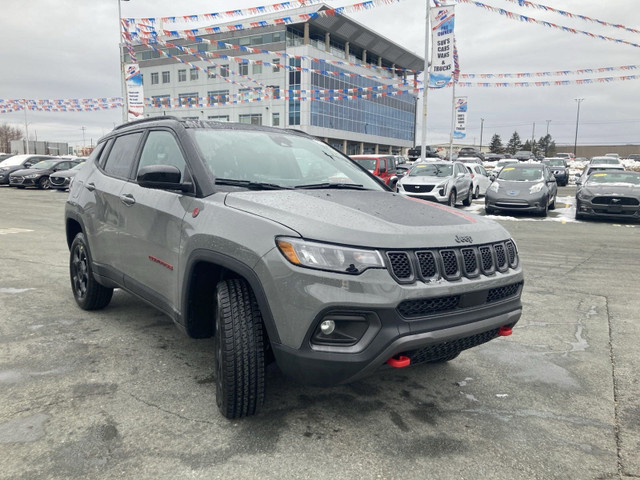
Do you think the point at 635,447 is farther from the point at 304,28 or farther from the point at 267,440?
the point at 304,28

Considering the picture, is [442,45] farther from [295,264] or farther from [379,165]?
[295,264]

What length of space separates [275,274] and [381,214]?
0.74 m

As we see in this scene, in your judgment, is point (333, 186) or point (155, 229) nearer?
point (155, 229)

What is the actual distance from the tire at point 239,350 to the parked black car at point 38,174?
2442cm

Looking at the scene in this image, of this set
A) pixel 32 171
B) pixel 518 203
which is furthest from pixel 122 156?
pixel 32 171

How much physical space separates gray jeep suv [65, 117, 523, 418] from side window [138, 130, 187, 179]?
0.02 m

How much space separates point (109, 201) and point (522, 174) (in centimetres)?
1394

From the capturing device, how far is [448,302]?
259cm

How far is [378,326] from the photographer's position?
238cm

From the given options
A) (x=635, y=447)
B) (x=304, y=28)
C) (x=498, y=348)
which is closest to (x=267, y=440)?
(x=635, y=447)

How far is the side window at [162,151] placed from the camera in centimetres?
346

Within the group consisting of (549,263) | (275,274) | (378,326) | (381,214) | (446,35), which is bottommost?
(549,263)

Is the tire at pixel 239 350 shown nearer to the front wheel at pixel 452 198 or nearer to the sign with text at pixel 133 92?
the front wheel at pixel 452 198

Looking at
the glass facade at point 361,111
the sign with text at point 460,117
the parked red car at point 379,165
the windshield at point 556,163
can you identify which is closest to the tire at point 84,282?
the parked red car at point 379,165
